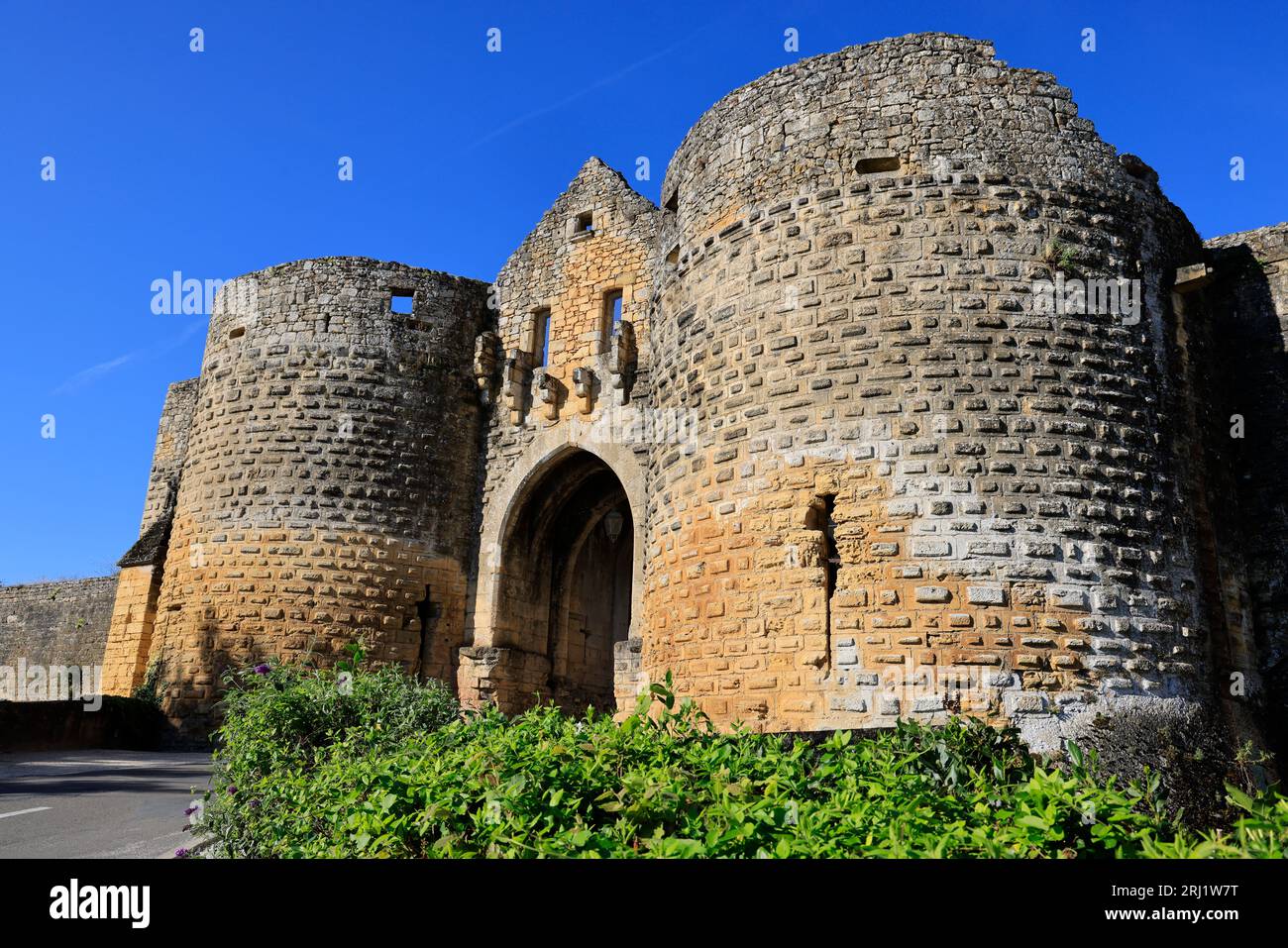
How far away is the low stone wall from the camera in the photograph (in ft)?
69.9

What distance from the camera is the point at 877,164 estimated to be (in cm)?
906

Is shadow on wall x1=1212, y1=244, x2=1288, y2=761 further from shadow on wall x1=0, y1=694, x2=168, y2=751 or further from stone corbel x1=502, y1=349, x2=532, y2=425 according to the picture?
shadow on wall x1=0, y1=694, x2=168, y2=751

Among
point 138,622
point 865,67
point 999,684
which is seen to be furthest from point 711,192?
point 138,622

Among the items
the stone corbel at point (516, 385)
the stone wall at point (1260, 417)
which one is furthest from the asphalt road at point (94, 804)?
the stone wall at point (1260, 417)

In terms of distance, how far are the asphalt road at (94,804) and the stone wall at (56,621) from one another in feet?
33.4

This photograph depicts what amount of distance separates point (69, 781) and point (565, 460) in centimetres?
761

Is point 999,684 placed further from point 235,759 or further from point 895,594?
point 235,759

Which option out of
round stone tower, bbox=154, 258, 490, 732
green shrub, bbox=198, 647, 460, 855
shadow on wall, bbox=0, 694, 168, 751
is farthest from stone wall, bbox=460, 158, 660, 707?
green shrub, bbox=198, 647, 460, 855

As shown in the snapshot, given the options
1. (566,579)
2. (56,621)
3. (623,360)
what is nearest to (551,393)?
(623,360)

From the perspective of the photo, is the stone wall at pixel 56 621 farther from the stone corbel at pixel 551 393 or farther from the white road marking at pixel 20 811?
the white road marking at pixel 20 811

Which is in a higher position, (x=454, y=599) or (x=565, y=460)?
(x=565, y=460)

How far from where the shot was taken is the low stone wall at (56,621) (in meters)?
21.3

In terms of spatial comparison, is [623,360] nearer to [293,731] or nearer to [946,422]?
[946,422]

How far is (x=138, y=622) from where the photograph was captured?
1582cm
